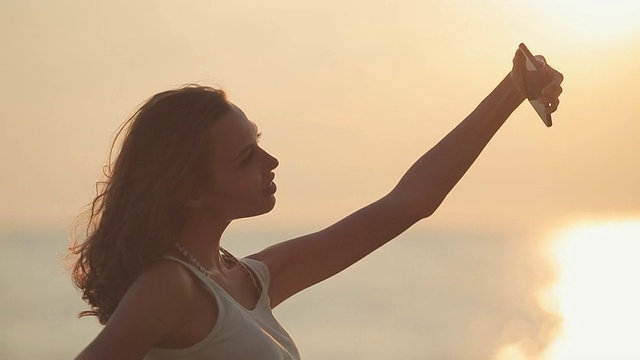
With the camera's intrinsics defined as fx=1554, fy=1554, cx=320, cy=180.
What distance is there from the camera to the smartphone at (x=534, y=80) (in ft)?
14.5

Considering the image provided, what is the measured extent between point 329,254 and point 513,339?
30929 millimetres

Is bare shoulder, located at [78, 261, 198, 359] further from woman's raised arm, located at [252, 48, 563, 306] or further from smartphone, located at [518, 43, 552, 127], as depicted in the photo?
smartphone, located at [518, 43, 552, 127]

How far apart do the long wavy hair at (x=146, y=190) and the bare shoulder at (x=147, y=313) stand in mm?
79

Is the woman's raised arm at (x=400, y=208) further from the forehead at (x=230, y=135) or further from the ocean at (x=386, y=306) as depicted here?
the ocean at (x=386, y=306)

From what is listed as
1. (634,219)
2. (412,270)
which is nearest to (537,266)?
(412,270)

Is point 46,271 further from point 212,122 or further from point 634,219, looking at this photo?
point 212,122

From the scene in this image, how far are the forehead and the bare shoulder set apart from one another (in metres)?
0.35

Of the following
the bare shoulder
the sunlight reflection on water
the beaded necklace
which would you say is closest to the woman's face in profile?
the beaded necklace

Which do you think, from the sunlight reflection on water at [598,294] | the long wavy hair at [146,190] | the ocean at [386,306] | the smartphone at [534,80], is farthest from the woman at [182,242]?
the ocean at [386,306]

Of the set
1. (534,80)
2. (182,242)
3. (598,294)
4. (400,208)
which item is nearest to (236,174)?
(182,242)

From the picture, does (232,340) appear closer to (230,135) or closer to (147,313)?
(147,313)

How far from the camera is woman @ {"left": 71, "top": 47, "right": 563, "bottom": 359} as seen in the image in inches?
144

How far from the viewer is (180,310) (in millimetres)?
3680

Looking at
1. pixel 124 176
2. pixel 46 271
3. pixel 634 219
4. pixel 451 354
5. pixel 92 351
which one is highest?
pixel 634 219
